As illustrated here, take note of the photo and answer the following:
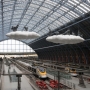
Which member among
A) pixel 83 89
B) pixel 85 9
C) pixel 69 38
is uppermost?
pixel 85 9

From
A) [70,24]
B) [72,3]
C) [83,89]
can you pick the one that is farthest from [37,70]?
[72,3]

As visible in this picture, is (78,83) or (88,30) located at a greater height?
(88,30)

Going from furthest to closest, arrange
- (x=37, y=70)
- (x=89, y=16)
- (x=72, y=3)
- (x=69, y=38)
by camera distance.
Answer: (x=72, y=3) < (x=37, y=70) < (x=89, y=16) < (x=69, y=38)

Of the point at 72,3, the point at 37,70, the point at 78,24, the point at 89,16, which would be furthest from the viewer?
the point at 72,3

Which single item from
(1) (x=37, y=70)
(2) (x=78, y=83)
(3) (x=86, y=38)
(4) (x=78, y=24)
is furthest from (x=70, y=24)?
(2) (x=78, y=83)

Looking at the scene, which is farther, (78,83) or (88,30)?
(88,30)

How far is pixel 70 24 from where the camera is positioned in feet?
141

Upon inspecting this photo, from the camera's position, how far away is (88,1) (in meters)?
42.8

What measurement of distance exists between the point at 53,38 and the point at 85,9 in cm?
2808

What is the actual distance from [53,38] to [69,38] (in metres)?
1.91

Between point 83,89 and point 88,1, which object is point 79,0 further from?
Result: point 83,89

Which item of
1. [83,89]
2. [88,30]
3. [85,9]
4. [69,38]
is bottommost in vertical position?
[83,89]

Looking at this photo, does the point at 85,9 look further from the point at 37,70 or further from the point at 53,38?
the point at 53,38

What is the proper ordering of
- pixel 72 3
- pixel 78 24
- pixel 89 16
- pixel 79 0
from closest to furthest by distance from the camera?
pixel 89 16, pixel 78 24, pixel 79 0, pixel 72 3
